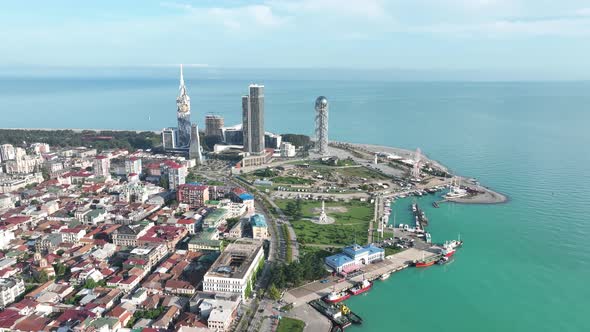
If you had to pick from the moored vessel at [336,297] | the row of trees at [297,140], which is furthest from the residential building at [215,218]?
the row of trees at [297,140]

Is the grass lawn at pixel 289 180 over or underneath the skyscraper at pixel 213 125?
underneath

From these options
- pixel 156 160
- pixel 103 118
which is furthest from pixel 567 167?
pixel 103 118

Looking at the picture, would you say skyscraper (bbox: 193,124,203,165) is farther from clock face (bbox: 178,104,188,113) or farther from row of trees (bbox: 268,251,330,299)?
row of trees (bbox: 268,251,330,299)

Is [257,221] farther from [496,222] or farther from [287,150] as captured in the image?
[287,150]

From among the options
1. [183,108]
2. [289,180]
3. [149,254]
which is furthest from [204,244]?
[183,108]

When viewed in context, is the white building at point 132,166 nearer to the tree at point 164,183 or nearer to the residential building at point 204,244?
the tree at point 164,183
